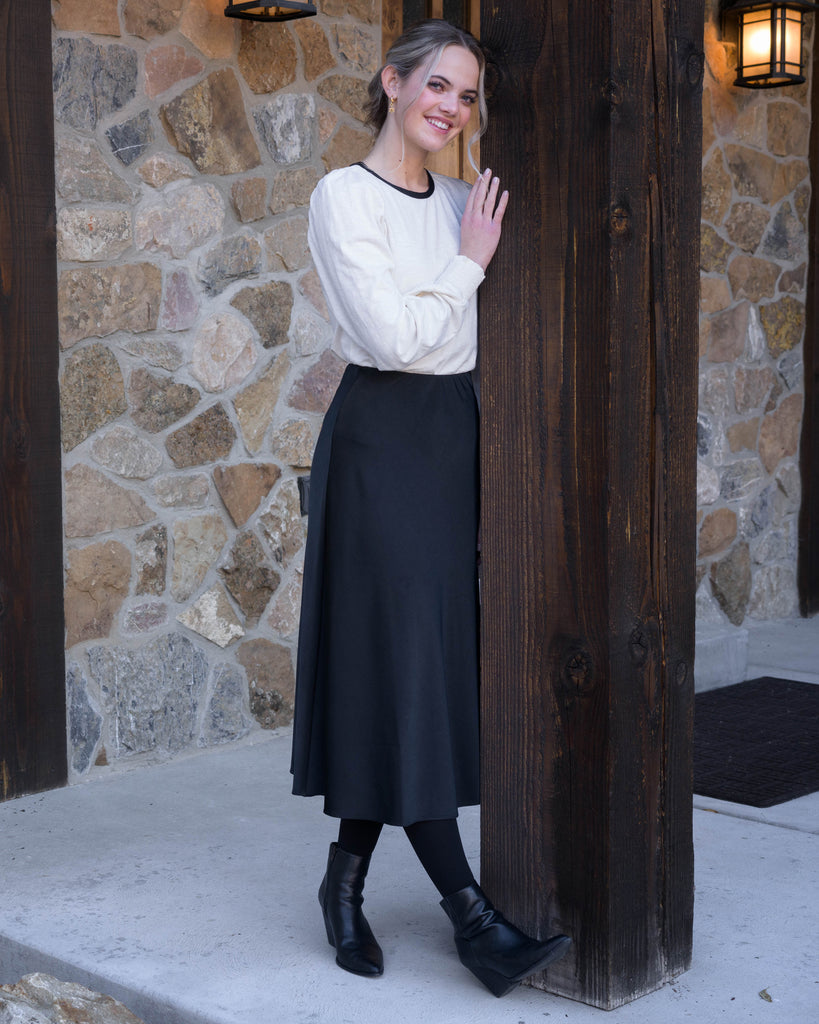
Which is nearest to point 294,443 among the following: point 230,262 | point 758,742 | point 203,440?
point 203,440

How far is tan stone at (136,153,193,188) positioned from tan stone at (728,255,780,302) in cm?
264

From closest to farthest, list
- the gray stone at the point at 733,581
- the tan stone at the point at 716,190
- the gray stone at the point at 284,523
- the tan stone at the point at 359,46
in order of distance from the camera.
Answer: the gray stone at the point at 284,523
the tan stone at the point at 359,46
the tan stone at the point at 716,190
the gray stone at the point at 733,581

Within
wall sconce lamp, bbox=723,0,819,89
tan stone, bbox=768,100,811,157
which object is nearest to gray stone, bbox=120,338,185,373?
wall sconce lamp, bbox=723,0,819,89

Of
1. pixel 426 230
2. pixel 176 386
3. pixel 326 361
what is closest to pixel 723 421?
pixel 326 361

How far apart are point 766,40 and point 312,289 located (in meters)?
2.50

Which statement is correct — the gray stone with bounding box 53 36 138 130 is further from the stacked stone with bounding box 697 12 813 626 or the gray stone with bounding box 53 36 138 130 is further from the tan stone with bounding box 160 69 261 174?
the stacked stone with bounding box 697 12 813 626

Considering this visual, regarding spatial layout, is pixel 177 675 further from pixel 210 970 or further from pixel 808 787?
pixel 808 787

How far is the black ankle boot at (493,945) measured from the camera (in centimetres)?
224

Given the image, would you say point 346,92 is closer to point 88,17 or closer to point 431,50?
point 88,17

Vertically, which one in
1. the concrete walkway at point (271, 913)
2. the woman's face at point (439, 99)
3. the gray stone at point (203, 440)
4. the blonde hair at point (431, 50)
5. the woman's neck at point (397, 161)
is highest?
the blonde hair at point (431, 50)

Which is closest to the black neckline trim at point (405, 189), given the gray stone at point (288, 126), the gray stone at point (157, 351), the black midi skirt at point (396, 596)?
the black midi skirt at point (396, 596)

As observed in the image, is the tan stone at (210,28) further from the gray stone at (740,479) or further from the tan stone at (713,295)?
the gray stone at (740,479)

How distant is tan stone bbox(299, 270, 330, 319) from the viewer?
407 centimetres

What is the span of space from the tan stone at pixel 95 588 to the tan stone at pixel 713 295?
2793 millimetres
